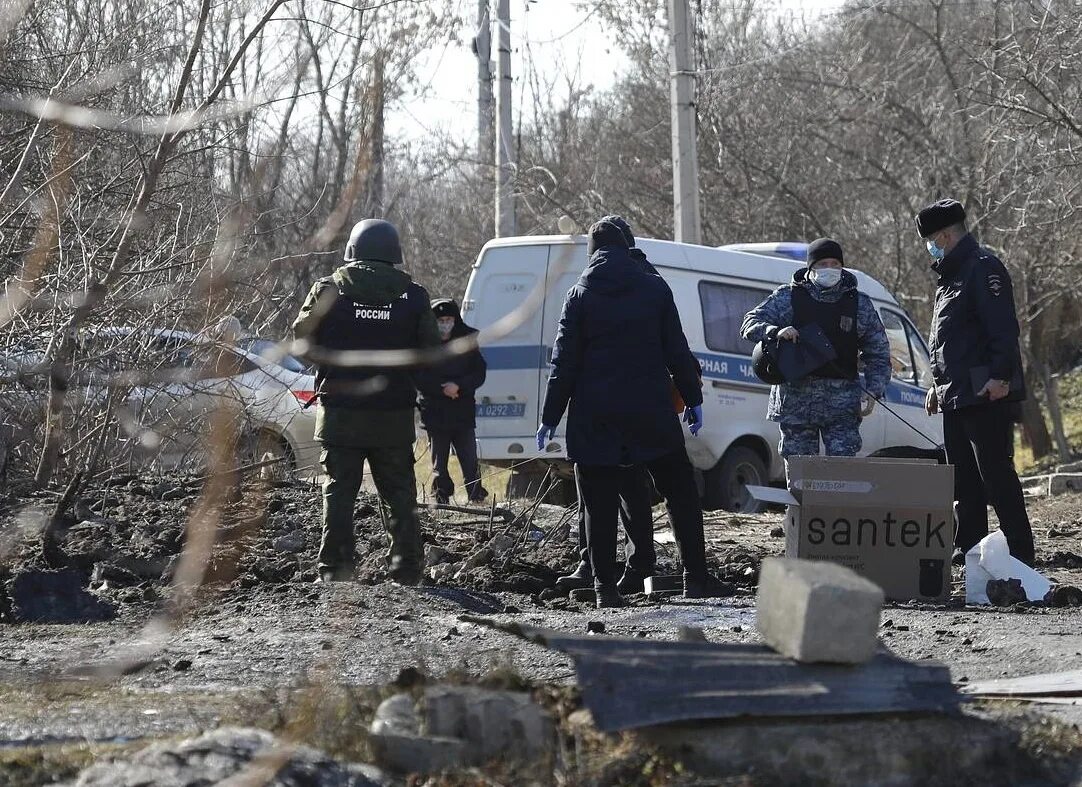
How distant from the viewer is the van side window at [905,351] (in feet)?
44.7

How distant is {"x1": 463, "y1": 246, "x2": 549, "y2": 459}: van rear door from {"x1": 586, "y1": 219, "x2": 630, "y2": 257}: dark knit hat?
4420 mm

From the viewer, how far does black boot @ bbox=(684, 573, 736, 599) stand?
743 cm

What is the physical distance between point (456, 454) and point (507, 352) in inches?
33.0

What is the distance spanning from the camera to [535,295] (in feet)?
9.13

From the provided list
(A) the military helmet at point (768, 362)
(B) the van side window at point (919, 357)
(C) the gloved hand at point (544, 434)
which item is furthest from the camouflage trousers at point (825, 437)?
(B) the van side window at point (919, 357)

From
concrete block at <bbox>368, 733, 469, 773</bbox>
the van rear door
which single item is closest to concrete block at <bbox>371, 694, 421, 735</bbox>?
concrete block at <bbox>368, 733, 469, 773</bbox>

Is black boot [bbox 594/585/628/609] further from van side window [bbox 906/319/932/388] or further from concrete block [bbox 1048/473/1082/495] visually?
concrete block [bbox 1048/473/1082/495]

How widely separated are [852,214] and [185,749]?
2003cm

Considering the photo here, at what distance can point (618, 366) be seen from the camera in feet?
23.9

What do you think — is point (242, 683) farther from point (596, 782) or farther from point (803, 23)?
point (803, 23)

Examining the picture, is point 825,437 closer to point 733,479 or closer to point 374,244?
point 374,244

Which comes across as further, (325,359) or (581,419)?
(581,419)

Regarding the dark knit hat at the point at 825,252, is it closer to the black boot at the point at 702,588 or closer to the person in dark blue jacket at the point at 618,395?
the person in dark blue jacket at the point at 618,395

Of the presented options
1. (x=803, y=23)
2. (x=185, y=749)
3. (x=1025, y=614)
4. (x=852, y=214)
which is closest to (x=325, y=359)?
(x=185, y=749)
